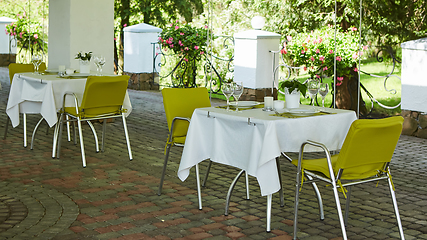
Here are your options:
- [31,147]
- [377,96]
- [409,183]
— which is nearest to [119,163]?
[31,147]

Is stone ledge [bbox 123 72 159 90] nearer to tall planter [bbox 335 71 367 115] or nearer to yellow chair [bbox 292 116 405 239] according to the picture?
tall planter [bbox 335 71 367 115]

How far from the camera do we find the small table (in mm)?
3414

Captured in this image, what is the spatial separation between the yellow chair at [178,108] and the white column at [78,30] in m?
3.33

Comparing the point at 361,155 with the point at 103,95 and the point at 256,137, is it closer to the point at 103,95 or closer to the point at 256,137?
the point at 256,137

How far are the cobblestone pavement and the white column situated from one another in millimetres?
1919

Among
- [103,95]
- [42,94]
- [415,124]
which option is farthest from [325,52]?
[42,94]

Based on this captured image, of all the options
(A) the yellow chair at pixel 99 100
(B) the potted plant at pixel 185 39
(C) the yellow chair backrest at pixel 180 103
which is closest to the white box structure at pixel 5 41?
(B) the potted plant at pixel 185 39

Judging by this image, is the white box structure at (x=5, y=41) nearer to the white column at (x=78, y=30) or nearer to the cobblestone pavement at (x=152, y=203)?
the white column at (x=78, y=30)

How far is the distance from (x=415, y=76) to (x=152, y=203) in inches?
158

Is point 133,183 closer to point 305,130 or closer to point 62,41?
point 305,130

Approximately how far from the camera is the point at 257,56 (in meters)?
8.52

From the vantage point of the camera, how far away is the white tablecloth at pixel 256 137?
11.2 feet

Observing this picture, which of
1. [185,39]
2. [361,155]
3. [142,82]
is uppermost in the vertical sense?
[185,39]

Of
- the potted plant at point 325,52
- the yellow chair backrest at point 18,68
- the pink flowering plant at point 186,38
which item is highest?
the pink flowering plant at point 186,38
